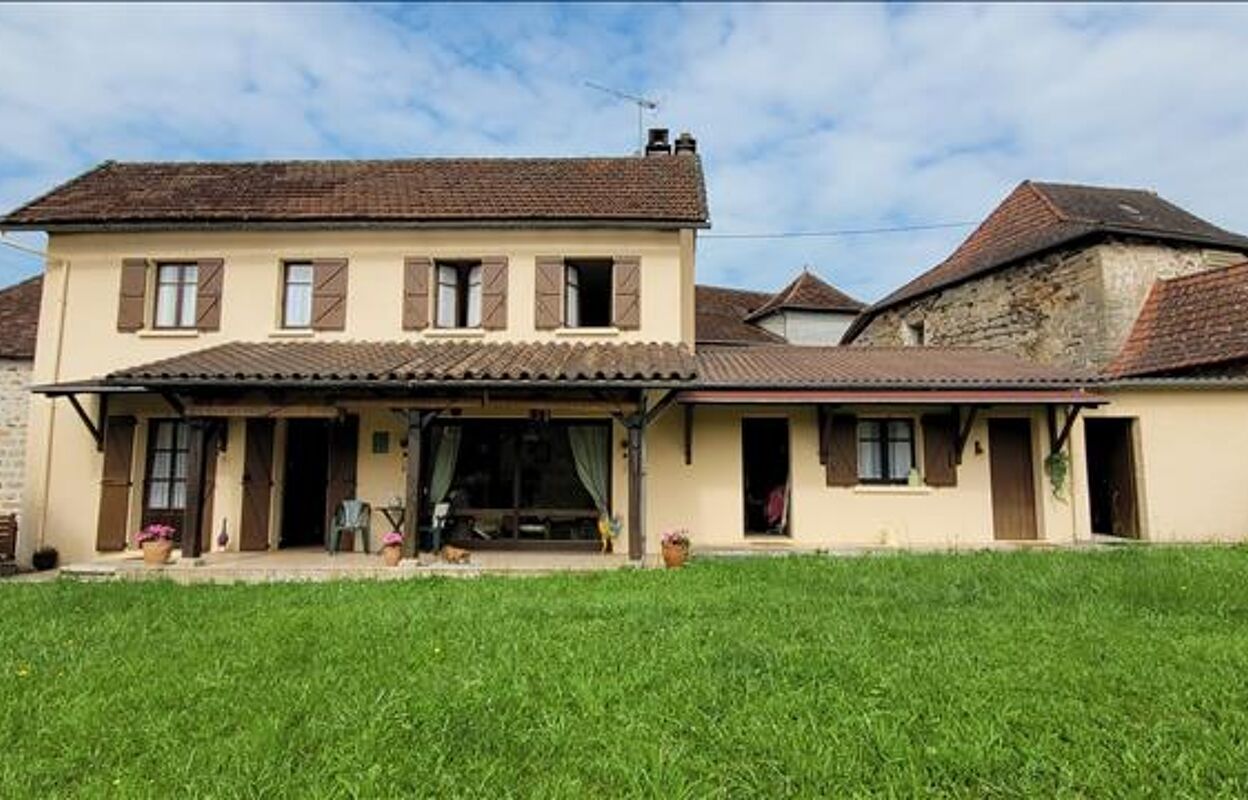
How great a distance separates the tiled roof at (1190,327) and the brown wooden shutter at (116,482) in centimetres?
1779

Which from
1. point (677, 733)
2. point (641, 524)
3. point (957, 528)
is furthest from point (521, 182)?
point (677, 733)

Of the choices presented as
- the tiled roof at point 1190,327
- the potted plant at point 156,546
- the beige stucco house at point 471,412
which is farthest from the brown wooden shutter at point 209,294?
the tiled roof at point 1190,327

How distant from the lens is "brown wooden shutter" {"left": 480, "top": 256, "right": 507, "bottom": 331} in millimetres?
12016

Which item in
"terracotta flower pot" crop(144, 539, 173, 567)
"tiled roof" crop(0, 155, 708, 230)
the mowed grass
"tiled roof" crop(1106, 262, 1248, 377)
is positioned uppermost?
"tiled roof" crop(0, 155, 708, 230)

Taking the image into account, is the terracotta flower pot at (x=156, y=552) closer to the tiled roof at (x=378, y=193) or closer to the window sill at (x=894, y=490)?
the tiled roof at (x=378, y=193)

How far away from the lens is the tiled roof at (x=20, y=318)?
1422 centimetres

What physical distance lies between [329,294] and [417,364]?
10.5ft

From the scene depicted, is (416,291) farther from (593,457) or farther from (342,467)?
(593,457)

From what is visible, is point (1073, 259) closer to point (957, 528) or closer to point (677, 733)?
point (957, 528)

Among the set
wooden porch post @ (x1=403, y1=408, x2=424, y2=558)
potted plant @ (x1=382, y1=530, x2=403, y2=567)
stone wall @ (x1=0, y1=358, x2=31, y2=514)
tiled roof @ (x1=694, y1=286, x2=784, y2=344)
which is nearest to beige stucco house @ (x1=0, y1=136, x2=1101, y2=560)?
wooden porch post @ (x1=403, y1=408, x2=424, y2=558)

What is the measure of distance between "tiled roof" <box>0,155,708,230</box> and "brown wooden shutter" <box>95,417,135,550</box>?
11.3 ft

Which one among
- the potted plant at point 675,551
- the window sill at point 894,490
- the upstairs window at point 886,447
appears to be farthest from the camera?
the upstairs window at point 886,447

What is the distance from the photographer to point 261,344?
1182 cm

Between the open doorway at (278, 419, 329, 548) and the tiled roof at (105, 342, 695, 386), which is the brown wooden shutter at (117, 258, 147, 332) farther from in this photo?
the open doorway at (278, 419, 329, 548)
